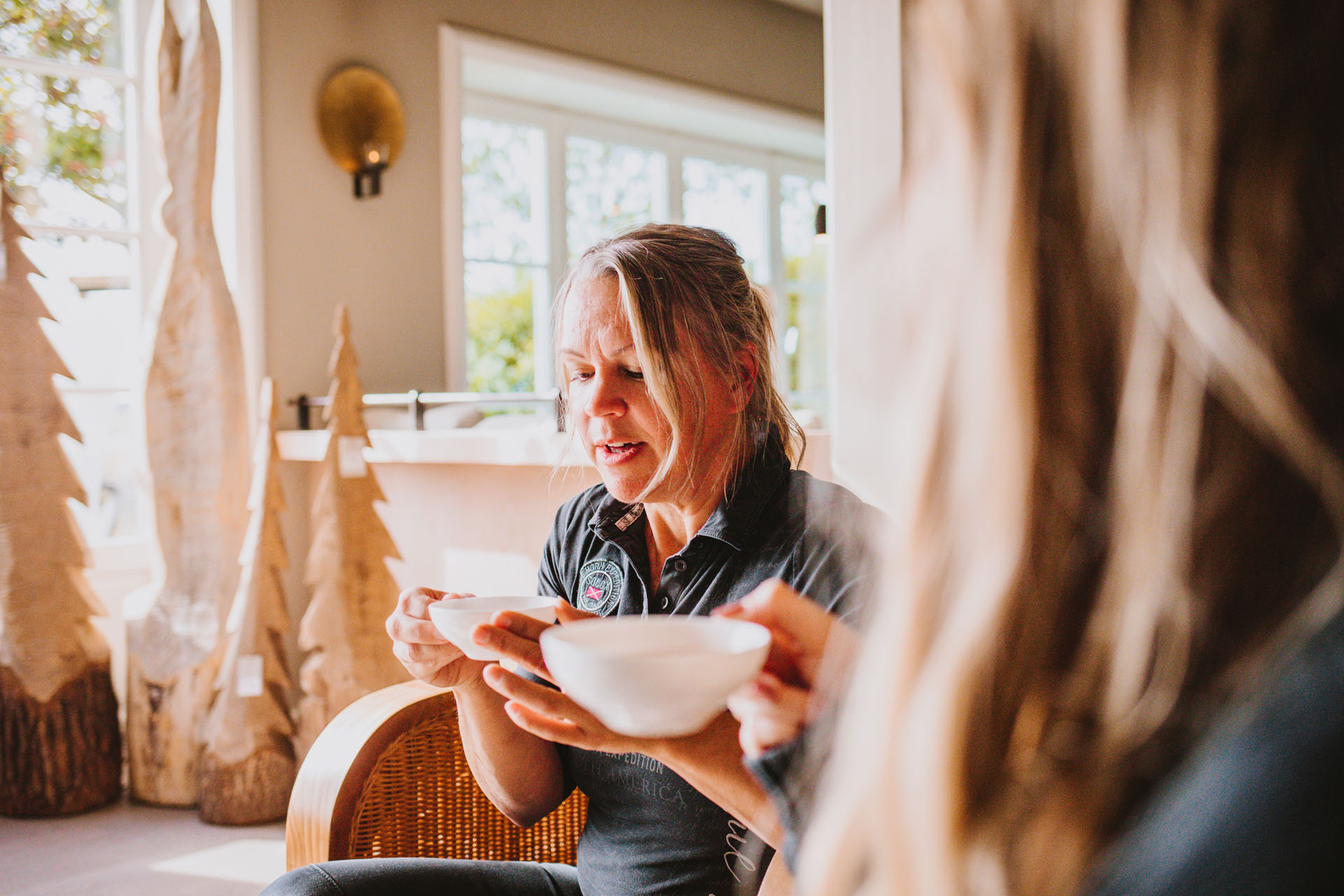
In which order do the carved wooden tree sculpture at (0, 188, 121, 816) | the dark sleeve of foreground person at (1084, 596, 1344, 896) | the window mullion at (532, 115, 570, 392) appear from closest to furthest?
the dark sleeve of foreground person at (1084, 596, 1344, 896), the carved wooden tree sculpture at (0, 188, 121, 816), the window mullion at (532, 115, 570, 392)

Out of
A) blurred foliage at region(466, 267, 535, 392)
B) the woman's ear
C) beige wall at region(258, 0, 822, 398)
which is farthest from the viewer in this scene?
blurred foliage at region(466, 267, 535, 392)

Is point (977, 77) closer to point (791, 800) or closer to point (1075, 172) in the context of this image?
point (1075, 172)

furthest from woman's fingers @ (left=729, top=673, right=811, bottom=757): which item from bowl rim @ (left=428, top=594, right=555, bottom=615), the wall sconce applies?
the wall sconce

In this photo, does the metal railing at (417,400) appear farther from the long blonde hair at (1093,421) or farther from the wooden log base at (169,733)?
the long blonde hair at (1093,421)

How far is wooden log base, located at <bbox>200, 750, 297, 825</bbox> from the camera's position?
253 cm

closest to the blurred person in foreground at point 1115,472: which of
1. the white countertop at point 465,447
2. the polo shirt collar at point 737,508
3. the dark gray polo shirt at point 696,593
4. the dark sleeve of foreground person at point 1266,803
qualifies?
the dark sleeve of foreground person at point 1266,803

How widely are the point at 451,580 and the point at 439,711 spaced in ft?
4.65

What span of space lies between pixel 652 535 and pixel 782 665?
60 cm

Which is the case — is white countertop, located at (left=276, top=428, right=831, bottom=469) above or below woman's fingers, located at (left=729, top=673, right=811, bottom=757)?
above

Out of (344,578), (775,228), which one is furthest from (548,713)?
(775,228)

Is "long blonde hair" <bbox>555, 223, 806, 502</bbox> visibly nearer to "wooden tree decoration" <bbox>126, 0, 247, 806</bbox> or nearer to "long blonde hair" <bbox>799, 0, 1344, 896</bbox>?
"long blonde hair" <bbox>799, 0, 1344, 896</bbox>

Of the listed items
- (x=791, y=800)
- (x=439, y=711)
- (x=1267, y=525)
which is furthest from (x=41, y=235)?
(x=1267, y=525)

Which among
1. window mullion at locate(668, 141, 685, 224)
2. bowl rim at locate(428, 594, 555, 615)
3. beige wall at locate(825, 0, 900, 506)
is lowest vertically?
bowl rim at locate(428, 594, 555, 615)

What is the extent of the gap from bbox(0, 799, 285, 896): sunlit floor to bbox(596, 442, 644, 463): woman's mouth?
1.62m
